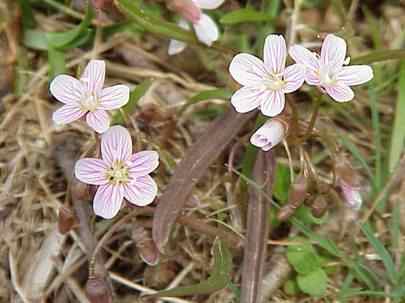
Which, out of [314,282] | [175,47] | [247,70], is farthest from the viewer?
[175,47]

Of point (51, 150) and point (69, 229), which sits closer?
point (69, 229)

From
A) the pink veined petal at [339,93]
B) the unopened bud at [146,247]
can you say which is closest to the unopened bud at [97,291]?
the unopened bud at [146,247]

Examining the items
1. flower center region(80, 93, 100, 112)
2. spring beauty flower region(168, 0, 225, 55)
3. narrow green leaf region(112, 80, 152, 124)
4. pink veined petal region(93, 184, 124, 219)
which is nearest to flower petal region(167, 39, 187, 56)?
spring beauty flower region(168, 0, 225, 55)

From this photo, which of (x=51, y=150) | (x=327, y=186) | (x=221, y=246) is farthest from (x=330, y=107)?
(x=51, y=150)

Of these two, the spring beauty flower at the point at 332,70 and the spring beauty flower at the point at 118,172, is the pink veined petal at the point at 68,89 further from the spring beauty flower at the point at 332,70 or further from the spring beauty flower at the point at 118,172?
the spring beauty flower at the point at 332,70

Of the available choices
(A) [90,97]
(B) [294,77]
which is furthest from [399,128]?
(A) [90,97]

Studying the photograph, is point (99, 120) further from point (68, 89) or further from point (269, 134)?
point (269, 134)

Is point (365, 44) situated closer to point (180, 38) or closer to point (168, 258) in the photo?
point (180, 38)

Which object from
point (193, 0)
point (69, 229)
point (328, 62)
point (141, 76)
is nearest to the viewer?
point (328, 62)
